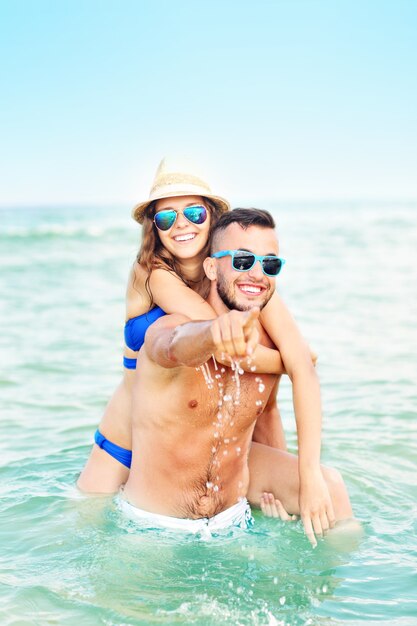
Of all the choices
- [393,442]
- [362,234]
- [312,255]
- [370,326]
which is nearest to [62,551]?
[393,442]

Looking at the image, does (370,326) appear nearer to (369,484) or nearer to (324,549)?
(369,484)

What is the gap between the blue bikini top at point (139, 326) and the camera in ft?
13.7

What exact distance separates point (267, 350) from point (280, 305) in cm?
A: 26

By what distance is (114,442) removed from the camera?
4.50m

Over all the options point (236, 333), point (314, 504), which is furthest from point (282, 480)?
point (236, 333)

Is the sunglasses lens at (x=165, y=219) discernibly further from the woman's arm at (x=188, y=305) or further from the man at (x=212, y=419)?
the man at (x=212, y=419)

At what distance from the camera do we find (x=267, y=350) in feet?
12.6

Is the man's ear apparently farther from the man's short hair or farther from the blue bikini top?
the blue bikini top

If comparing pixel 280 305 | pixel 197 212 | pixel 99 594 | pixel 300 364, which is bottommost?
pixel 99 594

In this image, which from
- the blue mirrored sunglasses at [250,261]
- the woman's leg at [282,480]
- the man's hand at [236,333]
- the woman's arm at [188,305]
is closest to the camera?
the man's hand at [236,333]

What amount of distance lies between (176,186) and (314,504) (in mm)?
1798

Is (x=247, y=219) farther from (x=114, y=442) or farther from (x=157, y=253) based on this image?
(x=114, y=442)

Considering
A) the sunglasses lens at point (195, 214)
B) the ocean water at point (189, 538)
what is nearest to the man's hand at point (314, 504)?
the ocean water at point (189, 538)

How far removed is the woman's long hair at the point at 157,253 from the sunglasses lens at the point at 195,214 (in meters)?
0.08
